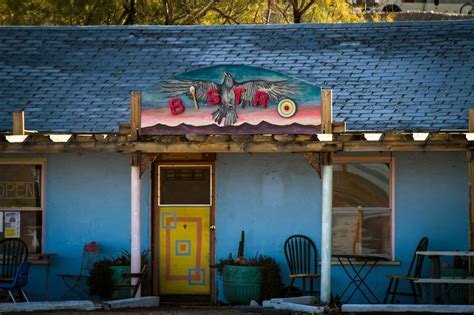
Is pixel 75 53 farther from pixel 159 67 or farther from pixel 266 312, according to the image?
pixel 266 312

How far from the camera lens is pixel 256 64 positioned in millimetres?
17391

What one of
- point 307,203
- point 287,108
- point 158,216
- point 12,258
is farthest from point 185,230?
point 287,108

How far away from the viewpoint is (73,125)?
1623 cm

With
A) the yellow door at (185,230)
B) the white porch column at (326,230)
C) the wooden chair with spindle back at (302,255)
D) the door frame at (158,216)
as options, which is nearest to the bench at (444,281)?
the white porch column at (326,230)

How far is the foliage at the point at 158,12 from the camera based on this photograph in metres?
29.9

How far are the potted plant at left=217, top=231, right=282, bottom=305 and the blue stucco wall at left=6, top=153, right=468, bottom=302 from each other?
0.58 m

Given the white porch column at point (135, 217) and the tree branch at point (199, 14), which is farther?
the tree branch at point (199, 14)

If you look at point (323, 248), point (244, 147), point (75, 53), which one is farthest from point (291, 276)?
point (75, 53)

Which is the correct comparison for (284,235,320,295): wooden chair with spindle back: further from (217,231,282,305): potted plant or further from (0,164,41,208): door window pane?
(0,164,41,208): door window pane

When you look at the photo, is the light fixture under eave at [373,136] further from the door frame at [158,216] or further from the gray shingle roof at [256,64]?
the door frame at [158,216]

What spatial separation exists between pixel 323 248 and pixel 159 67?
4607 mm

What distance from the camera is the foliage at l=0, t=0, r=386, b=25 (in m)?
29.9

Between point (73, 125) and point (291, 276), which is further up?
point (73, 125)

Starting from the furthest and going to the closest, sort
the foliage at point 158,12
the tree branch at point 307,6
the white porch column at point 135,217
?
1. the foliage at point 158,12
2. the tree branch at point 307,6
3. the white porch column at point 135,217
